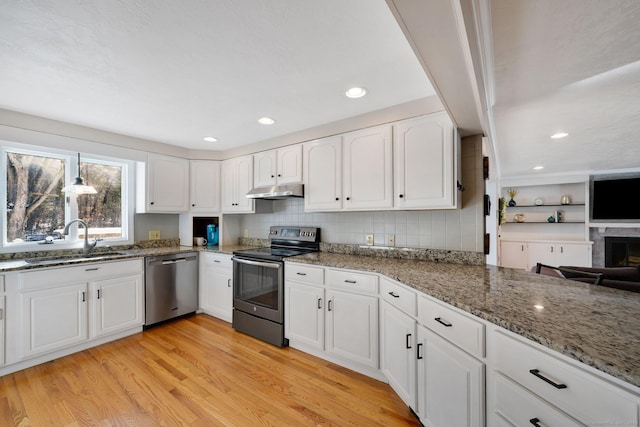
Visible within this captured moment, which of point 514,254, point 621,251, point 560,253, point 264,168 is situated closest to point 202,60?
point 264,168

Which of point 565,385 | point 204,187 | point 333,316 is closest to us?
point 565,385

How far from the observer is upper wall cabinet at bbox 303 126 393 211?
7.52 ft

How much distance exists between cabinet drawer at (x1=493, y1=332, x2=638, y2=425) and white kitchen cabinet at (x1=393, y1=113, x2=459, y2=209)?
47.6 inches

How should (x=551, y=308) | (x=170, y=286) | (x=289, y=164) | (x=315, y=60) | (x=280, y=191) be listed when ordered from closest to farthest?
(x=551, y=308)
(x=315, y=60)
(x=280, y=191)
(x=289, y=164)
(x=170, y=286)

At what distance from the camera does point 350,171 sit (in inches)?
97.7

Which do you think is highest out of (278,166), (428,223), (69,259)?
(278,166)

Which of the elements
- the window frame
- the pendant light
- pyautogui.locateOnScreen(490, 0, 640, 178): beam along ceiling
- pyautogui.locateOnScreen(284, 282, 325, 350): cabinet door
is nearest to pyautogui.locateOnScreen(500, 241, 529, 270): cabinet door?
pyautogui.locateOnScreen(490, 0, 640, 178): beam along ceiling

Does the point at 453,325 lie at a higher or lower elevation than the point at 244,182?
lower

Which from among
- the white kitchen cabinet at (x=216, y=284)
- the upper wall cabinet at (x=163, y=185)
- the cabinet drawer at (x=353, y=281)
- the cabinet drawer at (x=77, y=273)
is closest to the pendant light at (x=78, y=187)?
the upper wall cabinet at (x=163, y=185)

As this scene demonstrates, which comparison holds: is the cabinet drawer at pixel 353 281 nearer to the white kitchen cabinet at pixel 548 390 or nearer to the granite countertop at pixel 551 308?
the granite countertop at pixel 551 308

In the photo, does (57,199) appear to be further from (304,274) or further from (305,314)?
(305,314)

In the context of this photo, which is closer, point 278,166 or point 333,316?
point 333,316

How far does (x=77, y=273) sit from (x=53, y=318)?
0.40 metres

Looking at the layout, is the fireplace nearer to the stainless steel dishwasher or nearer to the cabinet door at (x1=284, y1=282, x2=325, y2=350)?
the cabinet door at (x1=284, y1=282, x2=325, y2=350)
